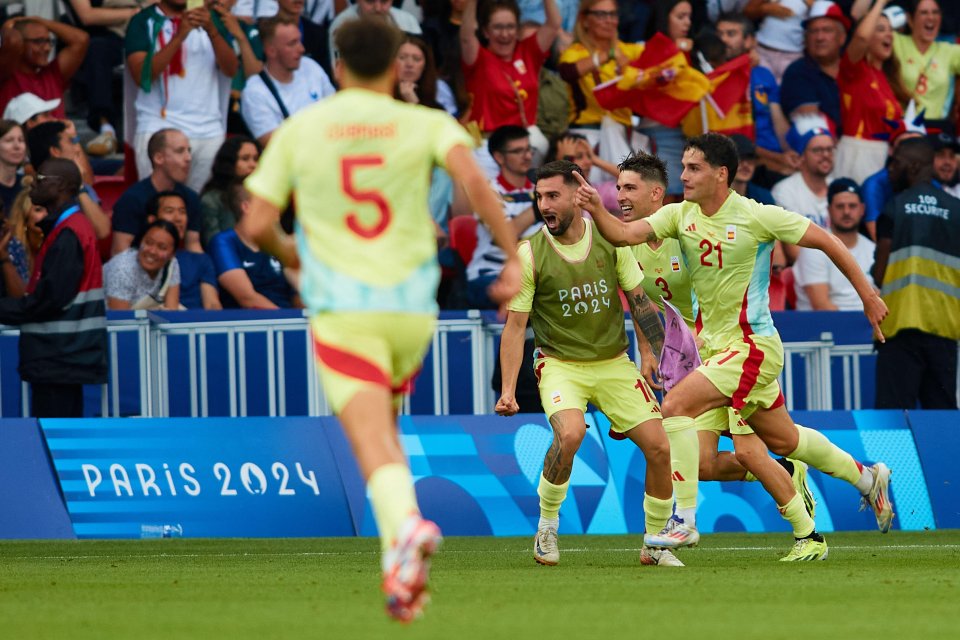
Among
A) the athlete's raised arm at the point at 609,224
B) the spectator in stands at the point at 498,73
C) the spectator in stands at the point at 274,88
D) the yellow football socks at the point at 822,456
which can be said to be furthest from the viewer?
the spectator in stands at the point at 498,73

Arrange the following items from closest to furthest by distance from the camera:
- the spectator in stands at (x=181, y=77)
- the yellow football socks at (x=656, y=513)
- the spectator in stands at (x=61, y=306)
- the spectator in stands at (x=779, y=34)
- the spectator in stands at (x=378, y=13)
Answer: the yellow football socks at (x=656, y=513), the spectator in stands at (x=61, y=306), the spectator in stands at (x=181, y=77), the spectator in stands at (x=378, y=13), the spectator in stands at (x=779, y=34)

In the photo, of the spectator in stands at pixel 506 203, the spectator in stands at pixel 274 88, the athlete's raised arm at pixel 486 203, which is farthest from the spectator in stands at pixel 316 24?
the athlete's raised arm at pixel 486 203

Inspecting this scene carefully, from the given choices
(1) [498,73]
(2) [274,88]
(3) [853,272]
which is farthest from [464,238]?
(3) [853,272]

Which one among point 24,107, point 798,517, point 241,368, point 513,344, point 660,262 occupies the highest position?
point 24,107

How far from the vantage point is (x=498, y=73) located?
17156 mm

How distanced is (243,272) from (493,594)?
26.2 feet

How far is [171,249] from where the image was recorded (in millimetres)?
14688

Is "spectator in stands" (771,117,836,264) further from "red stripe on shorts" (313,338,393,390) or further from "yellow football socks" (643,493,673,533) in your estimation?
"red stripe on shorts" (313,338,393,390)

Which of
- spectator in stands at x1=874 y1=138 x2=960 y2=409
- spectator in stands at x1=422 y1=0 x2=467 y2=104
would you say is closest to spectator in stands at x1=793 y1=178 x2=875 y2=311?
spectator in stands at x1=874 y1=138 x2=960 y2=409

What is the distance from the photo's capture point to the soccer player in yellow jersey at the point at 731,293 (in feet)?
33.2

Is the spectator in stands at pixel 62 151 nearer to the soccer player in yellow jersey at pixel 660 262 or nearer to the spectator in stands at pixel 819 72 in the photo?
the soccer player in yellow jersey at pixel 660 262

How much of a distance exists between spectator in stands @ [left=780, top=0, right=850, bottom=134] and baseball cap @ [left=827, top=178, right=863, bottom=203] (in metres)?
1.55

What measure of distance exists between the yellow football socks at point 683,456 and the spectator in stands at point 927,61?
33.1ft

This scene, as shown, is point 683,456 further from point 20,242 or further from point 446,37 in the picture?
point 446,37
